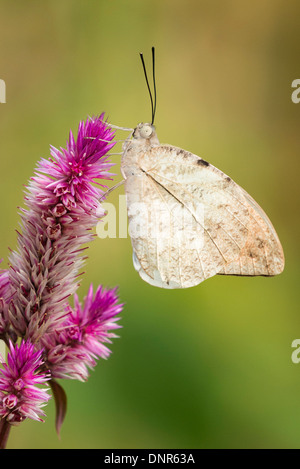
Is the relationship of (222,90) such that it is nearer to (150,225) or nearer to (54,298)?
(150,225)

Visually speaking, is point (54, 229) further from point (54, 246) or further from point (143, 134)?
point (143, 134)

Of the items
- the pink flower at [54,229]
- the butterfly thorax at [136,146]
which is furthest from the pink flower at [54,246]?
the butterfly thorax at [136,146]

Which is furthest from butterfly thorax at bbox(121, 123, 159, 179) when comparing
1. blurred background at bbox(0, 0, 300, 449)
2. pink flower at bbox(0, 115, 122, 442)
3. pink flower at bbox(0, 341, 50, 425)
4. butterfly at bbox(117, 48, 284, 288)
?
pink flower at bbox(0, 341, 50, 425)

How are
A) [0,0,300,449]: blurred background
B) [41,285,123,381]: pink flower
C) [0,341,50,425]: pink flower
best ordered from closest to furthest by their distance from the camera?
[0,341,50,425]: pink flower
[41,285,123,381]: pink flower
[0,0,300,449]: blurred background

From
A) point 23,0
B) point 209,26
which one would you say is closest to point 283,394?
point 209,26

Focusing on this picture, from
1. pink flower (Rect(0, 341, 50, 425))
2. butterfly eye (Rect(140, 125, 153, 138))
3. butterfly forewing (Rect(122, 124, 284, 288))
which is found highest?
butterfly eye (Rect(140, 125, 153, 138))

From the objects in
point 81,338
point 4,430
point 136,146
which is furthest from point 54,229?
point 136,146

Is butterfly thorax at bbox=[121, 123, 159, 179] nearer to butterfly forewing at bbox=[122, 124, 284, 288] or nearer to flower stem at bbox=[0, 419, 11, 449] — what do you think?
butterfly forewing at bbox=[122, 124, 284, 288]
